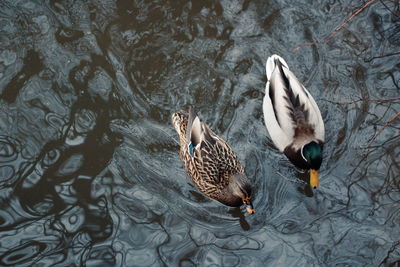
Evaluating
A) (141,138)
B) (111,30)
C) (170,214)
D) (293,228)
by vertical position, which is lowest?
(293,228)

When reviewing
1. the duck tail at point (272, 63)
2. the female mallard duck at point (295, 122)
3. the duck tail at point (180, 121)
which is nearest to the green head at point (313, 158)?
the female mallard duck at point (295, 122)

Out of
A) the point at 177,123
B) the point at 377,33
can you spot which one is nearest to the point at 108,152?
the point at 177,123

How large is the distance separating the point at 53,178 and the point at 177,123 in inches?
57.2

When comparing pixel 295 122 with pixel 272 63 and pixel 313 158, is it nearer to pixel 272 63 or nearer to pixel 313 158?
pixel 313 158

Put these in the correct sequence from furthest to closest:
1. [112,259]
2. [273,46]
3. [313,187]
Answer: [273,46] → [313,187] → [112,259]

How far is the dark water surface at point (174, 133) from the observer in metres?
6.16

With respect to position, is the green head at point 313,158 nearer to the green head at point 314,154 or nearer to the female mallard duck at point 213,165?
the green head at point 314,154

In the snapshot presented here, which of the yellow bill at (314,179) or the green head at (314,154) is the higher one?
the green head at (314,154)

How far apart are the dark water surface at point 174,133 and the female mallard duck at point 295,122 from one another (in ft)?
0.73

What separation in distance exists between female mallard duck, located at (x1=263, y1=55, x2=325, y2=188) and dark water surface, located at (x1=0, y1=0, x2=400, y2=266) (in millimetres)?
222

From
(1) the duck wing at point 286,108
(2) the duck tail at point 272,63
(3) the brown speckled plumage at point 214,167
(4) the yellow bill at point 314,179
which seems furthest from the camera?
(2) the duck tail at point 272,63

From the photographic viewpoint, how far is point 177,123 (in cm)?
668

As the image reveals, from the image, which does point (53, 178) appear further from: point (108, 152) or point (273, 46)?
point (273, 46)

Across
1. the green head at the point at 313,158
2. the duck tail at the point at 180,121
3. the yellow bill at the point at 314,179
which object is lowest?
the yellow bill at the point at 314,179
